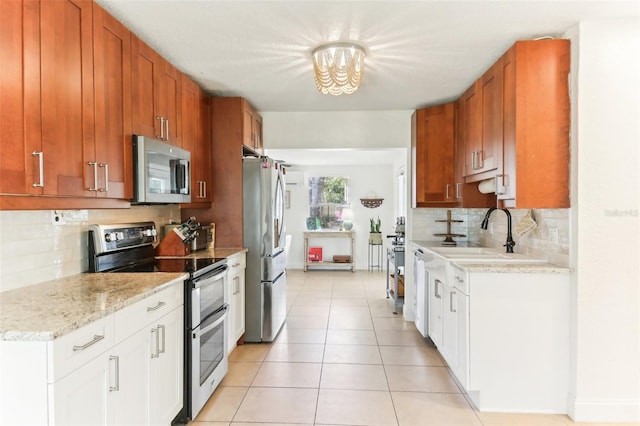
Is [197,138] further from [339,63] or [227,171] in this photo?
[339,63]

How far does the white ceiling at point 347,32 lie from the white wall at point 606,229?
0.33m

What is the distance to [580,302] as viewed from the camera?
2334 millimetres

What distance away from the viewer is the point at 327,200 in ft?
26.8

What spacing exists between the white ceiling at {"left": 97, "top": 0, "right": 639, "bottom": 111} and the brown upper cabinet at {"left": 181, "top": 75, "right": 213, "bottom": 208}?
0.16 meters

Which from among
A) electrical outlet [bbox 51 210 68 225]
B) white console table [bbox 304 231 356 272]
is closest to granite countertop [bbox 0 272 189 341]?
electrical outlet [bbox 51 210 68 225]

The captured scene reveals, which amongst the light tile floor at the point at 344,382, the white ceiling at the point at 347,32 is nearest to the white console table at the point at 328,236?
the light tile floor at the point at 344,382

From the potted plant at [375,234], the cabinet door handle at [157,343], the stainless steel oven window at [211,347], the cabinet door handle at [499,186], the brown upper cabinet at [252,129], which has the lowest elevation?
the stainless steel oven window at [211,347]

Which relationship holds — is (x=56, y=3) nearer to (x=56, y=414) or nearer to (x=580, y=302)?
(x=56, y=414)

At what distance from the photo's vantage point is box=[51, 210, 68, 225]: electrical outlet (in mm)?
2128

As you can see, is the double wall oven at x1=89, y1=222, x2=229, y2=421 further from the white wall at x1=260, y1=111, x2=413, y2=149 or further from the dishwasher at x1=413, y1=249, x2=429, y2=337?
the white wall at x1=260, y1=111, x2=413, y2=149

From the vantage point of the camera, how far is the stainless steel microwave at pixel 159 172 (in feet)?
7.61

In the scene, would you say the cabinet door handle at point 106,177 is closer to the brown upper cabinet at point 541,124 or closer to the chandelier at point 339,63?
the chandelier at point 339,63

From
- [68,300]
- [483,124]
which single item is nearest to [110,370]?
[68,300]

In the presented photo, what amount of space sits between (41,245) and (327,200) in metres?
6.36
